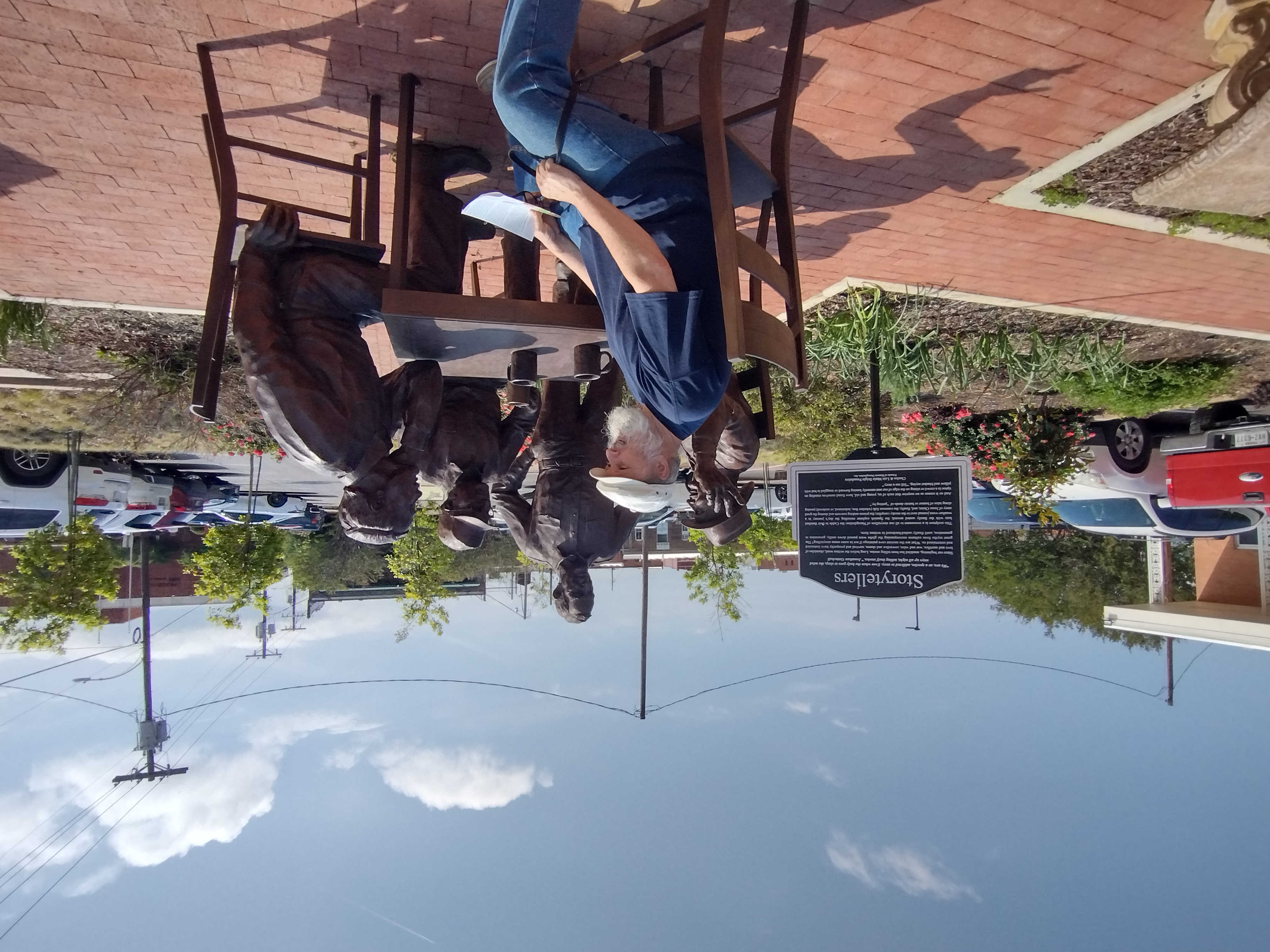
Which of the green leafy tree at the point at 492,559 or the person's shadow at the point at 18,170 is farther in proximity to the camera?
the green leafy tree at the point at 492,559

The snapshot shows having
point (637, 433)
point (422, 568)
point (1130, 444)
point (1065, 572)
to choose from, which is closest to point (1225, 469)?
point (1130, 444)

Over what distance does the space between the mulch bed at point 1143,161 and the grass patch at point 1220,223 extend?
8 centimetres

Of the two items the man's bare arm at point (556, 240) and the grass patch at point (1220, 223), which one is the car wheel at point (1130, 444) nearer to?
the grass patch at point (1220, 223)

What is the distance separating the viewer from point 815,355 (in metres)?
6.11

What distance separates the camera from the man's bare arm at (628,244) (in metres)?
1.98

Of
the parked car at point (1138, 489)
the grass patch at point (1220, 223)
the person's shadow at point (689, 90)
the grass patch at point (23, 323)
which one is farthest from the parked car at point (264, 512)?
the grass patch at point (1220, 223)

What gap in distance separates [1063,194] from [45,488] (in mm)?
13991

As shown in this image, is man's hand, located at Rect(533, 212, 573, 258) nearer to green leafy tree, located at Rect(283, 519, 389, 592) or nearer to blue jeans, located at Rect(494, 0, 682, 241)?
blue jeans, located at Rect(494, 0, 682, 241)

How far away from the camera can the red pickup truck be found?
19.6 feet

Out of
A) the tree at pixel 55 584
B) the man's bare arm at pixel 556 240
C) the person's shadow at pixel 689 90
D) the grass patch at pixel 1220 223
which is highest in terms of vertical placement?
the person's shadow at pixel 689 90

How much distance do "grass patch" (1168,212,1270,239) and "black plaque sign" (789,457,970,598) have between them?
2409 millimetres

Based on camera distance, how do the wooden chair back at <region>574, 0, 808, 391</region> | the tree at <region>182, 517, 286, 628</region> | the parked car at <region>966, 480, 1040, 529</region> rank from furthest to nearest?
the tree at <region>182, 517, 286, 628</region> → the parked car at <region>966, 480, 1040, 529</region> → the wooden chair back at <region>574, 0, 808, 391</region>

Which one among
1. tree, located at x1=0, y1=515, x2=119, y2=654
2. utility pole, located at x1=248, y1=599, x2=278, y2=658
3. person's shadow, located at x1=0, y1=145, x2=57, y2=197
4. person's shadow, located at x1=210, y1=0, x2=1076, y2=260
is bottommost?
utility pole, located at x1=248, y1=599, x2=278, y2=658

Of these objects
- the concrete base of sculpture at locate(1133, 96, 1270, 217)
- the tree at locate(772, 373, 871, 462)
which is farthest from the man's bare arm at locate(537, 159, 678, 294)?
the tree at locate(772, 373, 871, 462)
